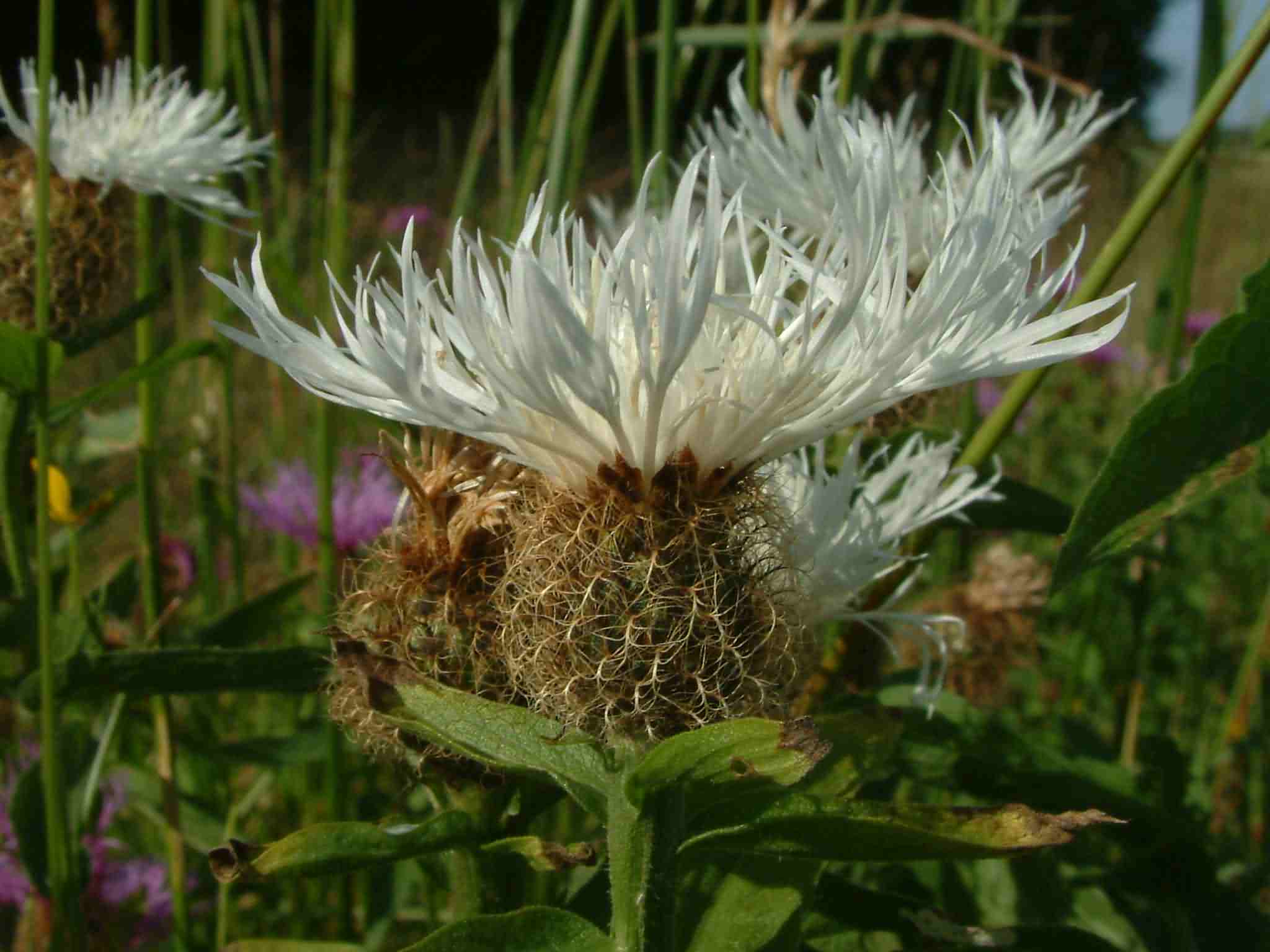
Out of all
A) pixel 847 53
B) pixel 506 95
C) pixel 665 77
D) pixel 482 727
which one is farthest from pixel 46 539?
pixel 506 95

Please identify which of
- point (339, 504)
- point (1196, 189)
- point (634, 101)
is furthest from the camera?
point (339, 504)

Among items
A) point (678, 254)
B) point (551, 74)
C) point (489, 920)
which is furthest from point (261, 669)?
point (551, 74)

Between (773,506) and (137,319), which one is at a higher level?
(137,319)

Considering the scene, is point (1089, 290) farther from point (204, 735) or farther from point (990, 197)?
point (204, 735)

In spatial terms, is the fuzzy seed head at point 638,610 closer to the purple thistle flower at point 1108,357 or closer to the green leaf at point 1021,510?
the green leaf at point 1021,510

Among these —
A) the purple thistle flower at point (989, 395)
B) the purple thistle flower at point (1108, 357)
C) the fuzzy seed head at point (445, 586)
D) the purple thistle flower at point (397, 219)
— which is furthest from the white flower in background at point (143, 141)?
the purple thistle flower at point (1108, 357)

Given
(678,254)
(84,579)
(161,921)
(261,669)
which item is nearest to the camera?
(678,254)

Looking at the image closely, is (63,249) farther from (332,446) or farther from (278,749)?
(278,749)
